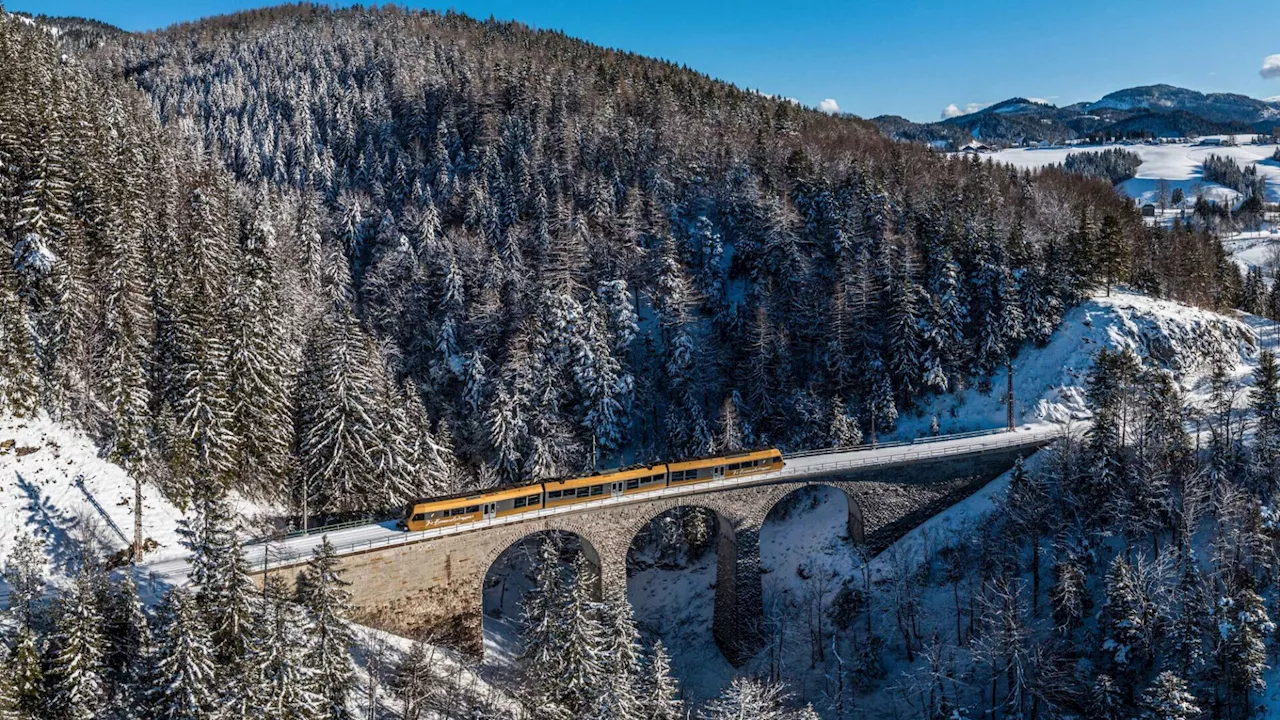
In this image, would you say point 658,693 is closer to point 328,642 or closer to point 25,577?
point 328,642

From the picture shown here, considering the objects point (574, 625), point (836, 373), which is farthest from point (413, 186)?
point (574, 625)

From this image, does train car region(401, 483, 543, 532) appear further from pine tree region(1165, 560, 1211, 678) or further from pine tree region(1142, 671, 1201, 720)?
pine tree region(1165, 560, 1211, 678)

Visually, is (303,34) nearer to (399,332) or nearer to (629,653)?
(399,332)

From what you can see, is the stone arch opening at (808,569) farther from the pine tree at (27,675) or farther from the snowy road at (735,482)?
the pine tree at (27,675)

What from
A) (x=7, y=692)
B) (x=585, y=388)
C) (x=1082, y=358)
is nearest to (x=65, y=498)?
(x=7, y=692)

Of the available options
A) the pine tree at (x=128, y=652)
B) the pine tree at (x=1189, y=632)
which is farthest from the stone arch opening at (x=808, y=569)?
the pine tree at (x=128, y=652)

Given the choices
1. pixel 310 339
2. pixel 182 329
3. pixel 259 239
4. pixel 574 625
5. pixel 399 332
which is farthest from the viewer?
pixel 399 332
